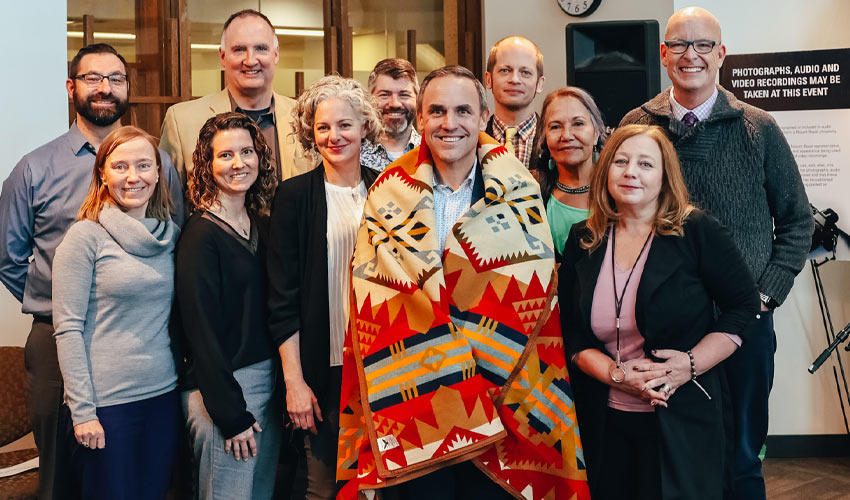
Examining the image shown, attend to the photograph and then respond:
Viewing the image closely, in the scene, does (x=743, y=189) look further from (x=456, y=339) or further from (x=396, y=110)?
(x=396, y=110)

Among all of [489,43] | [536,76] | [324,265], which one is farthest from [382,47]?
[324,265]

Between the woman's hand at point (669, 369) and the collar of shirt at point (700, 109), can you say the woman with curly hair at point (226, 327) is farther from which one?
the collar of shirt at point (700, 109)

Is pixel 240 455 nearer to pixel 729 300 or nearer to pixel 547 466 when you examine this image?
pixel 547 466

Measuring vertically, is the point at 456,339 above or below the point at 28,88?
below

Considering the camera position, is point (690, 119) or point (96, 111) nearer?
point (690, 119)

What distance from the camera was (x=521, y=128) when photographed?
3.30 m

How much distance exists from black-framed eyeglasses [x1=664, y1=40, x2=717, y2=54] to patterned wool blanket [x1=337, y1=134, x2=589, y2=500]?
83 cm

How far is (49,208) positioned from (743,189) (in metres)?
2.31

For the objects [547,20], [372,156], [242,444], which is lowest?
[242,444]

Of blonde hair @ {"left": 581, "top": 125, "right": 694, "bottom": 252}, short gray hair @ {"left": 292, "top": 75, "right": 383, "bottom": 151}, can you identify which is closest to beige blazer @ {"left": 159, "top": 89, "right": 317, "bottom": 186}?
short gray hair @ {"left": 292, "top": 75, "right": 383, "bottom": 151}

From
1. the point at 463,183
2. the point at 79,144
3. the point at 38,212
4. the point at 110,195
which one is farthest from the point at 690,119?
the point at 38,212

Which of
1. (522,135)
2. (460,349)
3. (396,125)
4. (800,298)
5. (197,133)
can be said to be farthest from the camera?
(800,298)

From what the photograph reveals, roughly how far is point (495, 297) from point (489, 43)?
3261 mm

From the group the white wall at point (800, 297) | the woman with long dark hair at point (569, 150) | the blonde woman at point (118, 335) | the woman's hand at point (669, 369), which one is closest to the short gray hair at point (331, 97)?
the blonde woman at point (118, 335)
